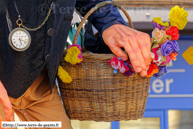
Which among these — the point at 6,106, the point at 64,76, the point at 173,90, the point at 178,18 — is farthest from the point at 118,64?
the point at 173,90

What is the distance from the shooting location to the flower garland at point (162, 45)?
49.3 inches

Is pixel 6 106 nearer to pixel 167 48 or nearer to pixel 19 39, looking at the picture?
pixel 19 39

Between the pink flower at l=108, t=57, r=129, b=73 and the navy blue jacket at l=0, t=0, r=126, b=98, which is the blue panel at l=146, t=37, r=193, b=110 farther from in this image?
the navy blue jacket at l=0, t=0, r=126, b=98

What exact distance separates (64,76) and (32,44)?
9.1 inches

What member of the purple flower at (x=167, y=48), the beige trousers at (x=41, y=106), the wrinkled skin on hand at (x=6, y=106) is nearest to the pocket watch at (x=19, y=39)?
the beige trousers at (x=41, y=106)

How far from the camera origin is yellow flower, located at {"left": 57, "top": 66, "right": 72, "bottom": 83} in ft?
4.34

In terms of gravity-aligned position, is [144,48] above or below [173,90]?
above

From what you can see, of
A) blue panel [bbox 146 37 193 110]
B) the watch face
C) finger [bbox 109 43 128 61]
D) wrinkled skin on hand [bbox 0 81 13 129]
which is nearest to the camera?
wrinkled skin on hand [bbox 0 81 13 129]

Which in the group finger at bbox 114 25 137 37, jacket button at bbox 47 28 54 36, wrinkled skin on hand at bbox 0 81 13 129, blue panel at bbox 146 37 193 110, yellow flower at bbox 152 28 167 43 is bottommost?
blue panel at bbox 146 37 193 110

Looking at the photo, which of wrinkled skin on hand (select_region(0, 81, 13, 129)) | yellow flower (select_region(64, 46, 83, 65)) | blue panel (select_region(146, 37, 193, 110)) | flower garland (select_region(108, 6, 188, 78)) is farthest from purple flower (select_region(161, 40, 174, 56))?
blue panel (select_region(146, 37, 193, 110))

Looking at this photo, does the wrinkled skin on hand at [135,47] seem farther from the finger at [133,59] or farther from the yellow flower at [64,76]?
the yellow flower at [64,76]

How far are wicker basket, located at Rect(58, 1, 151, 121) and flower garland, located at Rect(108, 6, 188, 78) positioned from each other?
58 mm

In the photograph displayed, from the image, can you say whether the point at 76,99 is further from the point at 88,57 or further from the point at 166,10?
the point at 166,10

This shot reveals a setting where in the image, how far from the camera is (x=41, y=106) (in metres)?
1.36
